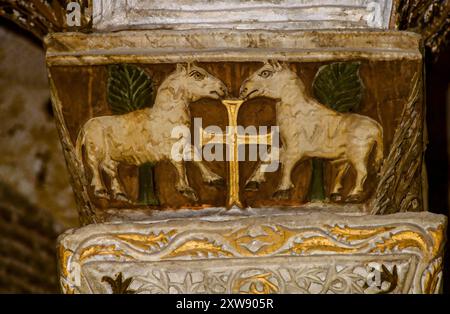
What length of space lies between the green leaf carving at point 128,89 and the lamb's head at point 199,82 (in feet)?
0.17

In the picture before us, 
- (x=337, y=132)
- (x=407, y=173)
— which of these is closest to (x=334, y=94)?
(x=337, y=132)

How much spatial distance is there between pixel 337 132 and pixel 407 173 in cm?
18

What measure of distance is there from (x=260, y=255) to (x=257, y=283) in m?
0.04

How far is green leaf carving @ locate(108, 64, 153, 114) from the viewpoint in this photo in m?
1.90

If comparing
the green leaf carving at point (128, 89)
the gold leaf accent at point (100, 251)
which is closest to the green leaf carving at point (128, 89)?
the green leaf carving at point (128, 89)

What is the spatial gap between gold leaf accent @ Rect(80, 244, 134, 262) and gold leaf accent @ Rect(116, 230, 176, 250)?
20mm

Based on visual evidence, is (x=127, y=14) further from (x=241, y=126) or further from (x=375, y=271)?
(x=375, y=271)

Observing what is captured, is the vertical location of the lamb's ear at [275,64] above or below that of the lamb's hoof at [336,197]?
above

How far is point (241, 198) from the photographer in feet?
6.42

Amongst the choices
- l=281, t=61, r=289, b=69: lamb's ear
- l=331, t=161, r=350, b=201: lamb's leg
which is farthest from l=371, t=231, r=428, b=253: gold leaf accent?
l=281, t=61, r=289, b=69: lamb's ear

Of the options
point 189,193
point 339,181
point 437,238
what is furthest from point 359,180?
point 189,193

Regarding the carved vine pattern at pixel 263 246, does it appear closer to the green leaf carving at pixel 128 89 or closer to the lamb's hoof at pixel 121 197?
the lamb's hoof at pixel 121 197

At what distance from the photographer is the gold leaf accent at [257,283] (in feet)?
6.28

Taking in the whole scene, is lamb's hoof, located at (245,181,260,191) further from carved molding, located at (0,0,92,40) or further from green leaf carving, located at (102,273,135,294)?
carved molding, located at (0,0,92,40)
